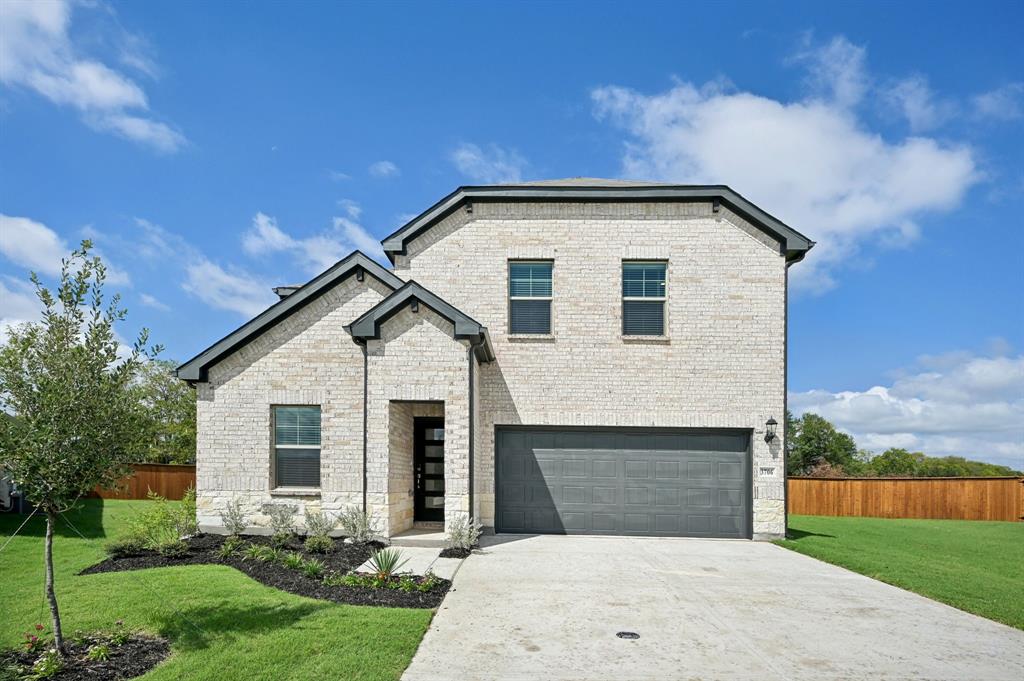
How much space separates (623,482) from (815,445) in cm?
4138

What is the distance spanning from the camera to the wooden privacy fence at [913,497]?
22.8 meters

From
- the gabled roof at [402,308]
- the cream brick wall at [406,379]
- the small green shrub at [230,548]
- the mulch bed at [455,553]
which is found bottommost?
the mulch bed at [455,553]

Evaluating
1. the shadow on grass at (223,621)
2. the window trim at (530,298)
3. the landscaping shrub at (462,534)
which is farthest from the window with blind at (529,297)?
the shadow on grass at (223,621)

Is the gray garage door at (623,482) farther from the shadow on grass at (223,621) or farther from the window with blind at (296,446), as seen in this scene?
the shadow on grass at (223,621)

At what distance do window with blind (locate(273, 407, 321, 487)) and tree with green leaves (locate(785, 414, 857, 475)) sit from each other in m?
43.9

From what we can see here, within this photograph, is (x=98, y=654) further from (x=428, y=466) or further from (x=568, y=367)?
A: (x=568, y=367)

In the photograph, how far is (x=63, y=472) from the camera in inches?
244

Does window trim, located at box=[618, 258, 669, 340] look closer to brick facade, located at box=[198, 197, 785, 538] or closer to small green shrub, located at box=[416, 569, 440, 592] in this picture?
brick facade, located at box=[198, 197, 785, 538]

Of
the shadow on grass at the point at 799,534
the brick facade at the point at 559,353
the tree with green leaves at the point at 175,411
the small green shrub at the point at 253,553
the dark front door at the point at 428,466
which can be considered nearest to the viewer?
the small green shrub at the point at 253,553

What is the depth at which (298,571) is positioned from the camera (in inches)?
367

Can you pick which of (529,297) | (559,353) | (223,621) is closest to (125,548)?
(223,621)

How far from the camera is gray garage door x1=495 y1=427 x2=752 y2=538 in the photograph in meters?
13.9

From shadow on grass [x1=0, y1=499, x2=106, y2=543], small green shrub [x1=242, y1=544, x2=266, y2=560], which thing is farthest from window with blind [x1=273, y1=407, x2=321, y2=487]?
shadow on grass [x1=0, y1=499, x2=106, y2=543]

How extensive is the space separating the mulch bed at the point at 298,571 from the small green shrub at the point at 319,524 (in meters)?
0.29
